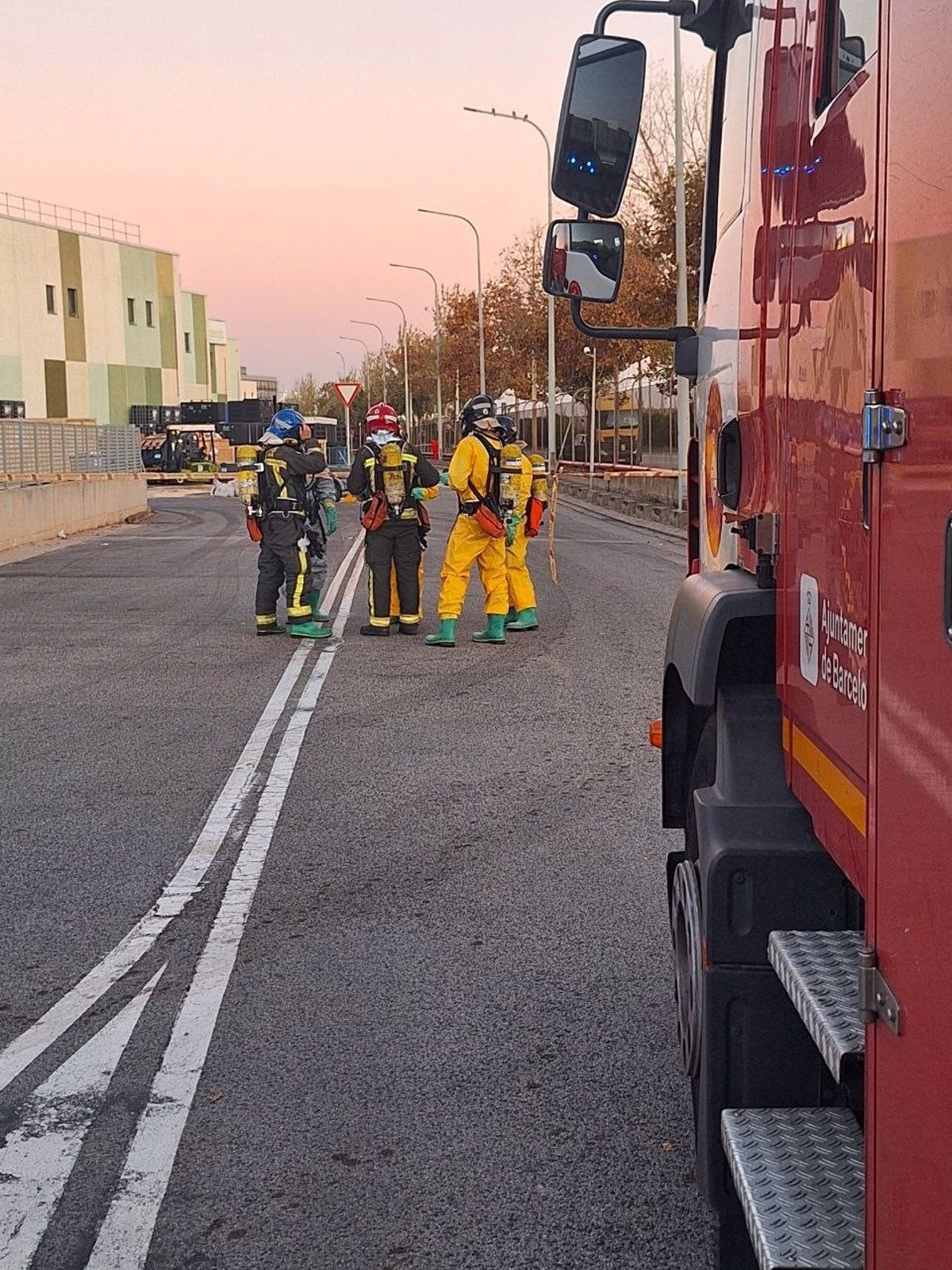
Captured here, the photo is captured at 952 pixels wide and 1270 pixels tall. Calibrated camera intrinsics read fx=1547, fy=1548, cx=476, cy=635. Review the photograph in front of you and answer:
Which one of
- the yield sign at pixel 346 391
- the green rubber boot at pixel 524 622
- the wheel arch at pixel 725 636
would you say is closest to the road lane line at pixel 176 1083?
the wheel arch at pixel 725 636

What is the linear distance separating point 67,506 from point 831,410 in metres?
28.2

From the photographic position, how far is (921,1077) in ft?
5.81

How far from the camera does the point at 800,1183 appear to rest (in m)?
2.43

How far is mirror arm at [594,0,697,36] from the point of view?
13.2 ft

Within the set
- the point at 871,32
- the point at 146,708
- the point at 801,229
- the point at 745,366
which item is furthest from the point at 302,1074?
the point at 146,708

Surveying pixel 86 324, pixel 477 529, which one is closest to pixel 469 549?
pixel 477 529

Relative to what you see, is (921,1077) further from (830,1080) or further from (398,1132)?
(398,1132)

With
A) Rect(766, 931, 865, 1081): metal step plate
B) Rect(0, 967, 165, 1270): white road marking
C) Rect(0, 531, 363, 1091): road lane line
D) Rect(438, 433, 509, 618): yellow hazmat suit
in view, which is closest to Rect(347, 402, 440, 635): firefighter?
Rect(438, 433, 509, 618): yellow hazmat suit

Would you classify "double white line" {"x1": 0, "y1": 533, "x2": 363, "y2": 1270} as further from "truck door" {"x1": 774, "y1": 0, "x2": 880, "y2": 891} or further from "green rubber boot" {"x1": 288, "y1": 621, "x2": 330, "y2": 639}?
"green rubber boot" {"x1": 288, "y1": 621, "x2": 330, "y2": 639}

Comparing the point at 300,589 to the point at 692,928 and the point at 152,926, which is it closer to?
the point at 152,926

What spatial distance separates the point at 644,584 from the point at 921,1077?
1609 centimetres

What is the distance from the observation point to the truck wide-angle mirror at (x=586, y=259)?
4.25 metres

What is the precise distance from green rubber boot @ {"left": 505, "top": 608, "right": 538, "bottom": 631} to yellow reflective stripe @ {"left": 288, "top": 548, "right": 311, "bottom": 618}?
1823 millimetres

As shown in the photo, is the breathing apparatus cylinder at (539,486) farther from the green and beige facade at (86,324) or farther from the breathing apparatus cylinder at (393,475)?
the green and beige facade at (86,324)
